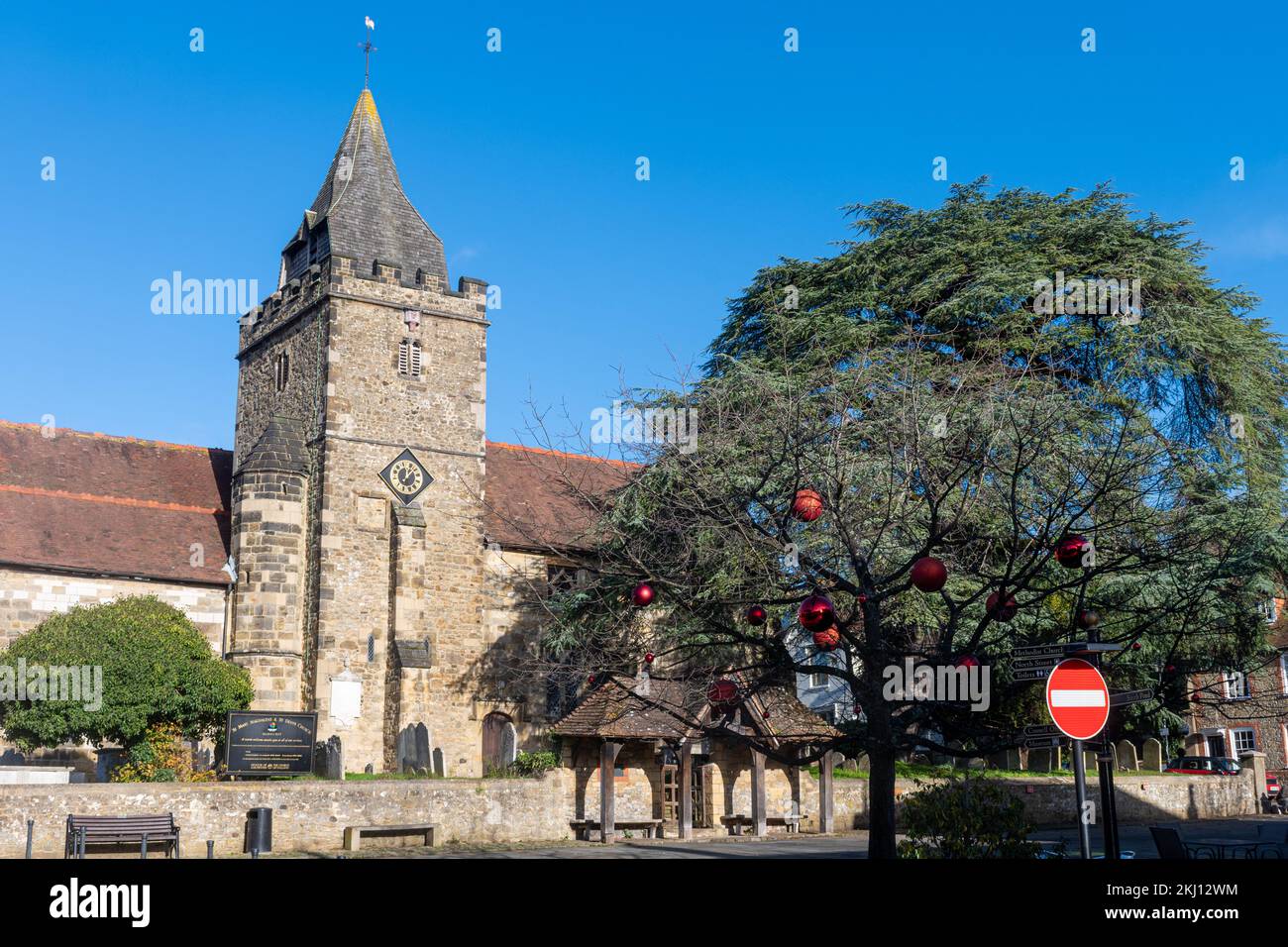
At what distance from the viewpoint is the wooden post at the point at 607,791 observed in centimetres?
2464

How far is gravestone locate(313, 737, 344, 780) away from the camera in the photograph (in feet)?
81.1

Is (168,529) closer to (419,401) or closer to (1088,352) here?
(419,401)

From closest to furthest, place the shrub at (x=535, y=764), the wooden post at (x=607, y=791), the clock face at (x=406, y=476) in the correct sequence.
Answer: the wooden post at (x=607, y=791)
the shrub at (x=535, y=764)
the clock face at (x=406, y=476)

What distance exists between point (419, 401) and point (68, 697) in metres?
11.5

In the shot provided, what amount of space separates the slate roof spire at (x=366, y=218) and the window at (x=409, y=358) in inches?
72.1

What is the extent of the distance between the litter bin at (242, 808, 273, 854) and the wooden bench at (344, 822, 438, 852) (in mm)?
1466

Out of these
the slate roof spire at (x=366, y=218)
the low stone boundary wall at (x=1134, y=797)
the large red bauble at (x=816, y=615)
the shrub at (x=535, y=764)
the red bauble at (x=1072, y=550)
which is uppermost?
the slate roof spire at (x=366, y=218)

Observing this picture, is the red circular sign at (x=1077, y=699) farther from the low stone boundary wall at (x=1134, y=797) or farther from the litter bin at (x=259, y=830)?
the low stone boundary wall at (x=1134, y=797)

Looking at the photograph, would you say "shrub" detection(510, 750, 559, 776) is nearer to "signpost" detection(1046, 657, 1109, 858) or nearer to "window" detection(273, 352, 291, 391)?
"window" detection(273, 352, 291, 391)

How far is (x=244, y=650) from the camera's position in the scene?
95.3ft

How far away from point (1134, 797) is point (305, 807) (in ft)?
72.0
